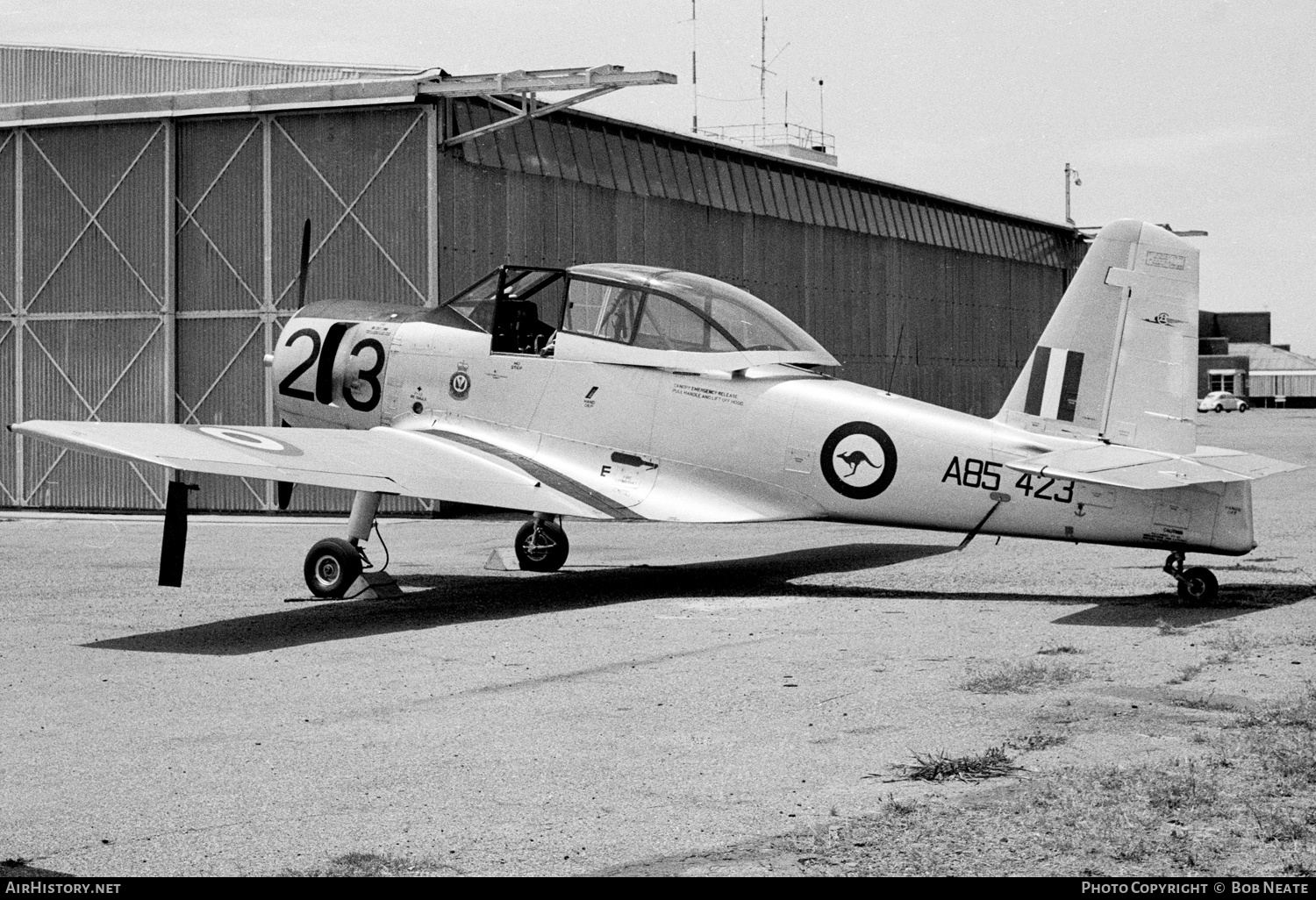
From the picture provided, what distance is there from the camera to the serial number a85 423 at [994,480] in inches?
451

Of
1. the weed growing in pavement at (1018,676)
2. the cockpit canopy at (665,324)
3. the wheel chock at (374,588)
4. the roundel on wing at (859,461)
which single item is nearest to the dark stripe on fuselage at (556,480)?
the cockpit canopy at (665,324)

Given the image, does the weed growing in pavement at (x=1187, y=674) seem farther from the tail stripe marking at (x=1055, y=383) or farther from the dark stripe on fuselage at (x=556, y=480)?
the dark stripe on fuselage at (x=556, y=480)

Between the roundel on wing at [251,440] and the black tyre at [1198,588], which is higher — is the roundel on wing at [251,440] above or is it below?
above

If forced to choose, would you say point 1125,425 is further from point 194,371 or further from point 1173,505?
point 194,371

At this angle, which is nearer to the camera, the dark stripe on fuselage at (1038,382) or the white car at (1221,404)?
the dark stripe on fuselage at (1038,382)

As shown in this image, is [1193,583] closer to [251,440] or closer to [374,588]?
[374,588]

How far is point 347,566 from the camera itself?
12.7 metres

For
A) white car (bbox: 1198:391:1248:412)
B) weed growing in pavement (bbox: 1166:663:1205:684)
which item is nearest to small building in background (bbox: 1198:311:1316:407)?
white car (bbox: 1198:391:1248:412)

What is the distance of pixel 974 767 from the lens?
624cm

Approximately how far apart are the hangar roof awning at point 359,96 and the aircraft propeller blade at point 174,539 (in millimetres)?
12505

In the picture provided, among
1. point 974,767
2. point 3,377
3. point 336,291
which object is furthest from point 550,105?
point 974,767

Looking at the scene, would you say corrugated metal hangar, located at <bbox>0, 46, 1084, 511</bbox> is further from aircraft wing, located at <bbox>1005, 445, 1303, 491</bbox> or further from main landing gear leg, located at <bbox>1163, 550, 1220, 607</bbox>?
main landing gear leg, located at <bbox>1163, 550, 1220, 607</bbox>

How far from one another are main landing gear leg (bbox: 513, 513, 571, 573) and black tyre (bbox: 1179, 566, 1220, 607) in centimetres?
633
